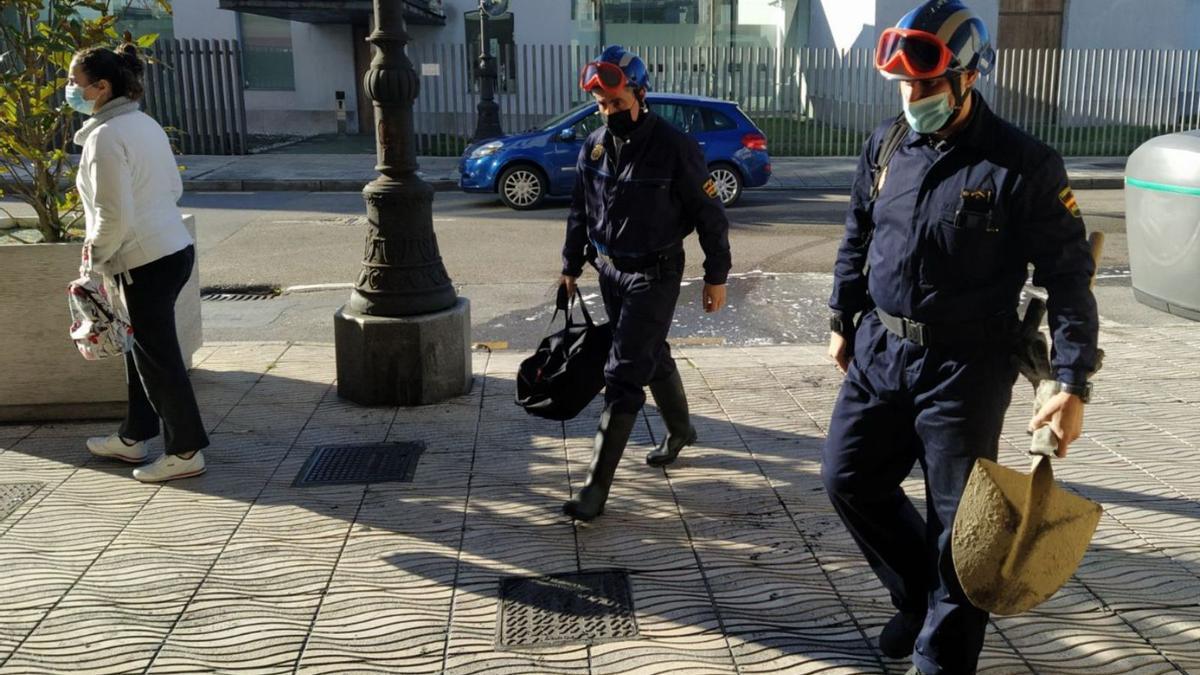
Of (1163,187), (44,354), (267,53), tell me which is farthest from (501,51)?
(44,354)

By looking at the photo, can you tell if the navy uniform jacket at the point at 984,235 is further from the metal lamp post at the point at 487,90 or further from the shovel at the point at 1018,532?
the metal lamp post at the point at 487,90

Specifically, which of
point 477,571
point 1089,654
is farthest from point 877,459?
point 477,571

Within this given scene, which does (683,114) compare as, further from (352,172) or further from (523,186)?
(352,172)

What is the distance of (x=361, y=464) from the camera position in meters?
5.25

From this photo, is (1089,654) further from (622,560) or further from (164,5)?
(164,5)

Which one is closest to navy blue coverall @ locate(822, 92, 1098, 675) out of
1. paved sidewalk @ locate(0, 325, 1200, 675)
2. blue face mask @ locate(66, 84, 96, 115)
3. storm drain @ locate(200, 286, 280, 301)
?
paved sidewalk @ locate(0, 325, 1200, 675)

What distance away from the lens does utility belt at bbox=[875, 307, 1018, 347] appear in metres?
2.95

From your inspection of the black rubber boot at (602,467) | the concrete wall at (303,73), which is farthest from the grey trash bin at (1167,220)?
the concrete wall at (303,73)

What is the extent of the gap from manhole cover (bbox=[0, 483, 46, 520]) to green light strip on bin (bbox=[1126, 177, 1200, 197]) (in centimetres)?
737

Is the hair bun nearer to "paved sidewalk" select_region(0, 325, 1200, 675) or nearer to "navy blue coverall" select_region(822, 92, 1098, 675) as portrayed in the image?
"paved sidewalk" select_region(0, 325, 1200, 675)

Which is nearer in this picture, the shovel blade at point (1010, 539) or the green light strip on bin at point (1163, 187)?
the shovel blade at point (1010, 539)

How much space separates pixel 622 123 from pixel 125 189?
6.88ft

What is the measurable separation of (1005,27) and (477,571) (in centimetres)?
2401

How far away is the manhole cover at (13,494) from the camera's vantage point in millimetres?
4758
